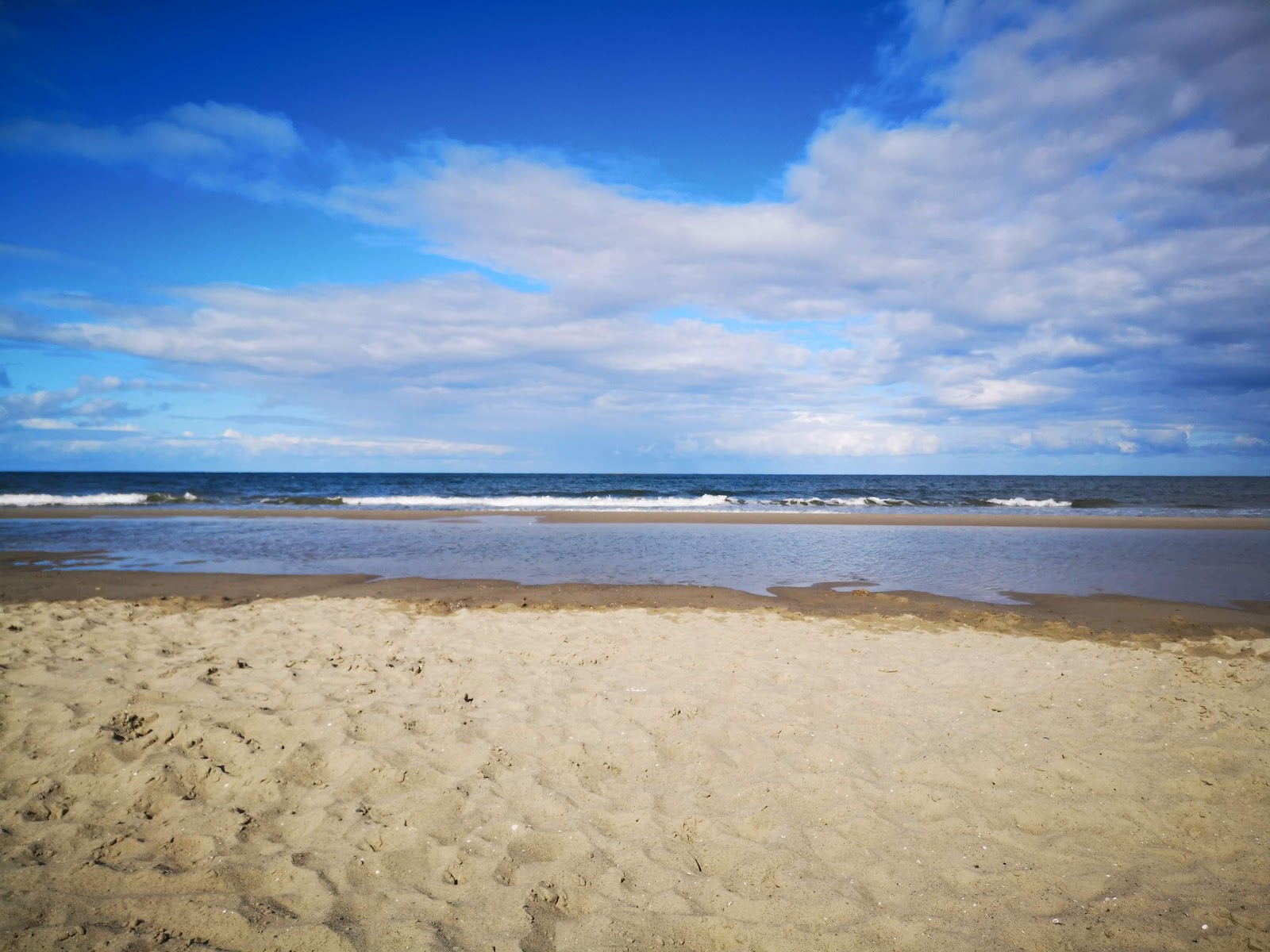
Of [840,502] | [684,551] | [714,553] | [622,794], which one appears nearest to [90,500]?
[684,551]

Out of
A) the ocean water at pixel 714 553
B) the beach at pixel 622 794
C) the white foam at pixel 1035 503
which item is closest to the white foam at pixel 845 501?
the white foam at pixel 1035 503

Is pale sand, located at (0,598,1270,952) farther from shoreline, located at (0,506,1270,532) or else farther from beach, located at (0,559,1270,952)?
shoreline, located at (0,506,1270,532)

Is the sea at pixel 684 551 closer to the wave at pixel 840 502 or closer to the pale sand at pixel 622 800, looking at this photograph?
the pale sand at pixel 622 800

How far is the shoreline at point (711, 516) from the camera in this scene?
1070 inches

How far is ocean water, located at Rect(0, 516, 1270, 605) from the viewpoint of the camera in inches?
520

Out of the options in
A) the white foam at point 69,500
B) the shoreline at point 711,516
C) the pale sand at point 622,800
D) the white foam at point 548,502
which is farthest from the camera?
the white foam at point 548,502

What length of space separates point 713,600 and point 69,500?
43285mm

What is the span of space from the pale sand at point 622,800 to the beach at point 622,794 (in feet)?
0.07

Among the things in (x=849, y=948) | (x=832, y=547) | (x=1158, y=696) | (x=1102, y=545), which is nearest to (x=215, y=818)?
(x=849, y=948)

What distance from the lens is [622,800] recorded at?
4285mm

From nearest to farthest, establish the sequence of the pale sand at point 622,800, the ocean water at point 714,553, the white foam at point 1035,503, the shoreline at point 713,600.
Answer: the pale sand at point 622,800 < the shoreline at point 713,600 < the ocean water at point 714,553 < the white foam at point 1035,503

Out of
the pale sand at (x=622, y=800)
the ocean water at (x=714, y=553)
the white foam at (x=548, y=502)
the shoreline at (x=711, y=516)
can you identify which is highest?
the white foam at (x=548, y=502)

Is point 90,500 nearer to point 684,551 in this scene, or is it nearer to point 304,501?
point 304,501

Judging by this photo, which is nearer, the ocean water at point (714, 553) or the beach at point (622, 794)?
the beach at point (622, 794)
